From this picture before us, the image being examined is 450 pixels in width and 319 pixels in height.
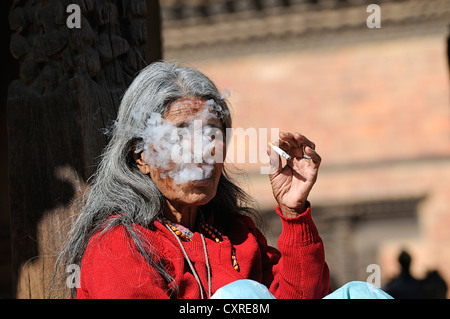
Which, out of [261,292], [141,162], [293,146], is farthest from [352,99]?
[261,292]

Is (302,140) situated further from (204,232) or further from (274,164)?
(204,232)

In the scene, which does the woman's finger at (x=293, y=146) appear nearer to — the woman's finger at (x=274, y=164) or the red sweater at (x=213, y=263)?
the woman's finger at (x=274, y=164)

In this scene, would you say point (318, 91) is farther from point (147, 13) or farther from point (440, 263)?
point (147, 13)

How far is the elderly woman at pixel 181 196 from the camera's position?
7.33 ft

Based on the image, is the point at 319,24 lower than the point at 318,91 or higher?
higher

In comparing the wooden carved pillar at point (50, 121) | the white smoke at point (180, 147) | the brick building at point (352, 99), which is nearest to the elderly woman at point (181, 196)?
the white smoke at point (180, 147)

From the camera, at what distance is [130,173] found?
2.34 m

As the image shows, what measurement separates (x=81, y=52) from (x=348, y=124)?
34.4 ft

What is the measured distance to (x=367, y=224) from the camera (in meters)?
12.4

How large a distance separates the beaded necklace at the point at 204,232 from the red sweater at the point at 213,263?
0.02 metres

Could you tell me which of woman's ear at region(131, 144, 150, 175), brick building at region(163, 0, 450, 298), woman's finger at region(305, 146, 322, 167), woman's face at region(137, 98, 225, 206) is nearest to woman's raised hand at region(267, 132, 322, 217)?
woman's finger at region(305, 146, 322, 167)
